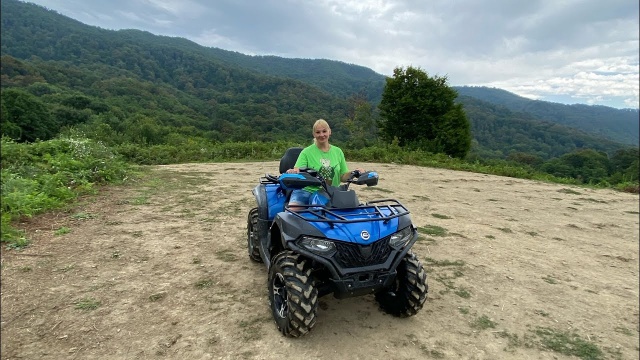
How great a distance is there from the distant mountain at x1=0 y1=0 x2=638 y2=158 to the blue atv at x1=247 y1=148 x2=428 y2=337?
2837 cm

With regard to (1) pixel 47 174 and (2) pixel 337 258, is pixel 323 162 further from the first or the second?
(1) pixel 47 174

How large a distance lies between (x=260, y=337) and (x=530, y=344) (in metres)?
2.27

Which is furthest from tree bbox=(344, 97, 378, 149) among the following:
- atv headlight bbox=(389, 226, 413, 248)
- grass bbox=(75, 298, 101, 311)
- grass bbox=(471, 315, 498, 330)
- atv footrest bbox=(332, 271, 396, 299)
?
atv footrest bbox=(332, 271, 396, 299)

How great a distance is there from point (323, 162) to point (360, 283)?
1.42m

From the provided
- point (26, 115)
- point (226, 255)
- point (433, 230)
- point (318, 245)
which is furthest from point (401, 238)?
point (26, 115)

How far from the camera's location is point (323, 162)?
375 cm

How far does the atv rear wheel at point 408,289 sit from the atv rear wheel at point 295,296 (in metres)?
0.76

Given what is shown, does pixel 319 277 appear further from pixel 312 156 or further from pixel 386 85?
pixel 386 85

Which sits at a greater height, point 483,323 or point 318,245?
point 318,245

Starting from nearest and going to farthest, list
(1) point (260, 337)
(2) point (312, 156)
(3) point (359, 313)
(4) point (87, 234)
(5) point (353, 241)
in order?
(5) point (353, 241)
(1) point (260, 337)
(3) point (359, 313)
(2) point (312, 156)
(4) point (87, 234)

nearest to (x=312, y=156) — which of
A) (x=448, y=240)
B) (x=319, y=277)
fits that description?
(x=319, y=277)

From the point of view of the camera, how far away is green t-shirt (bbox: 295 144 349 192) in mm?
3709

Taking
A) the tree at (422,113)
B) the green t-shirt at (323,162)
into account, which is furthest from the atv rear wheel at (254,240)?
the tree at (422,113)

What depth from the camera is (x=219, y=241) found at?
509cm
